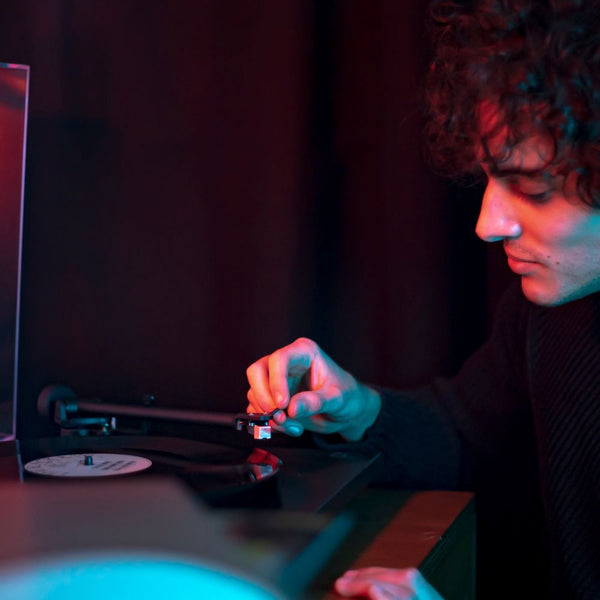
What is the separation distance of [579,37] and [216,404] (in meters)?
0.80

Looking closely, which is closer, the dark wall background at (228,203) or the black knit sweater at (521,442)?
the black knit sweater at (521,442)

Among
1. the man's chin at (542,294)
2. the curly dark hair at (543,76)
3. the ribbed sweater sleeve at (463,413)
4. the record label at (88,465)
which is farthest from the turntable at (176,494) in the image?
the curly dark hair at (543,76)

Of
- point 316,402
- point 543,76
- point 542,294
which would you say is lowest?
point 316,402

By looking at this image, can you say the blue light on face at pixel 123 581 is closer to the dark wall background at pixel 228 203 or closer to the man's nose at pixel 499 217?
the man's nose at pixel 499 217

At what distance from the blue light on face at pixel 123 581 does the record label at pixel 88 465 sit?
35cm

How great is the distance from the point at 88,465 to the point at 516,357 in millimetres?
594

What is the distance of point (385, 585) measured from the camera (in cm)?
62

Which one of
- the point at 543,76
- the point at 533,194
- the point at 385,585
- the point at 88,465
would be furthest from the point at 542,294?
the point at 88,465

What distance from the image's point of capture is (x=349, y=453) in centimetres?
99

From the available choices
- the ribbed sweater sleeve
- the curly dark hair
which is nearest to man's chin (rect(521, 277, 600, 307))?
the curly dark hair

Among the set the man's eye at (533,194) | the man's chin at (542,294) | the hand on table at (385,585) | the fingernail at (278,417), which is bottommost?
the hand on table at (385,585)

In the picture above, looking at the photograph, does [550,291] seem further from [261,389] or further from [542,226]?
[261,389]

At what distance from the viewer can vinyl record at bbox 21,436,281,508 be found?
2.40 feet

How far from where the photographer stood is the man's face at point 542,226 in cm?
81
